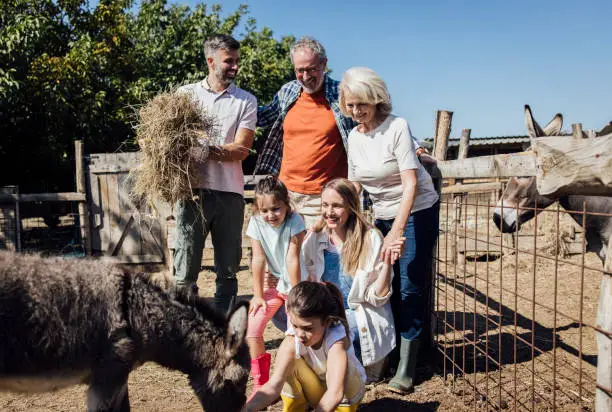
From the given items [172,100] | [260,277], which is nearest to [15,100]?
[172,100]

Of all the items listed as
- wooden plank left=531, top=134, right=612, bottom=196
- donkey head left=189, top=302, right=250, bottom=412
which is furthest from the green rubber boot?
wooden plank left=531, top=134, right=612, bottom=196

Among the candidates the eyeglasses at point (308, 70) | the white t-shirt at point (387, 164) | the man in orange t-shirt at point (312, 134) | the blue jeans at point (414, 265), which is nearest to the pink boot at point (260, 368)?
the blue jeans at point (414, 265)

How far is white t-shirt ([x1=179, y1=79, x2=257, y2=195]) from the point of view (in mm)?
4133

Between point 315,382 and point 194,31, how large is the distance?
1603 cm

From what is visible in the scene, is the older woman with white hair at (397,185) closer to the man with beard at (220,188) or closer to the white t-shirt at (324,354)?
the white t-shirt at (324,354)

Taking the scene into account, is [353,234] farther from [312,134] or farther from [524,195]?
[524,195]

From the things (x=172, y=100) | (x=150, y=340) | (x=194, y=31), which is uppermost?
(x=194, y=31)

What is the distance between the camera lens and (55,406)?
3.78m

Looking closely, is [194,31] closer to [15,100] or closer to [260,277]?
[15,100]

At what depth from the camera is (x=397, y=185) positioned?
3.66m

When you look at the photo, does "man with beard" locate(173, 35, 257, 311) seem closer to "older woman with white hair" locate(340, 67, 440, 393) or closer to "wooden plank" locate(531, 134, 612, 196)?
"older woman with white hair" locate(340, 67, 440, 393)

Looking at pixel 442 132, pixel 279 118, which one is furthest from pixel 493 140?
pixel 279 118

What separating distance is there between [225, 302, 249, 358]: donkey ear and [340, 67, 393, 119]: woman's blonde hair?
1.59 m

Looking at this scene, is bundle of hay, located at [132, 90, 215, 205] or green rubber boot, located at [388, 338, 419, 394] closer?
green rubber boot, located at [388, 338, 419, 394]
